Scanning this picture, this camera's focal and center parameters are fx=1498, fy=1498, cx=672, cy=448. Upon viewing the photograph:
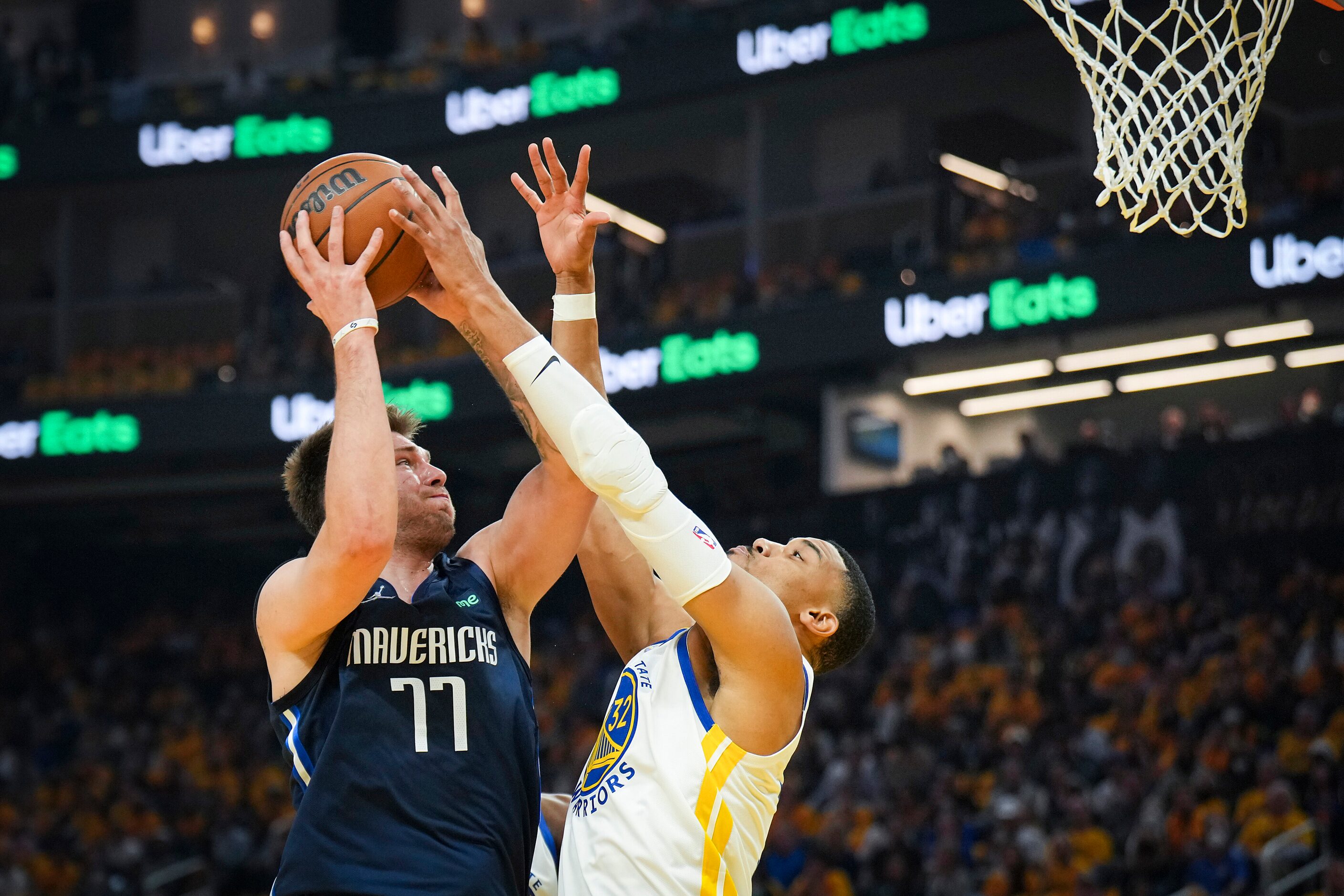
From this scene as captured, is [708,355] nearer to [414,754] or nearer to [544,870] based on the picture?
[544,870]

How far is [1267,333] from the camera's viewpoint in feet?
50.7

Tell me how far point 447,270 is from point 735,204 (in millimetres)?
17462

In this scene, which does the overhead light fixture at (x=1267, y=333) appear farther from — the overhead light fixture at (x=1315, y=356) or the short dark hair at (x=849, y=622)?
the short dark hair at (x=849, y=622)

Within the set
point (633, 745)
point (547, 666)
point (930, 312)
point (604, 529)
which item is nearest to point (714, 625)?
point (633, 745)

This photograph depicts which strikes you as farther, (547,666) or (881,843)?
(547,666)

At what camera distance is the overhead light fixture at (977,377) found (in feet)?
55.6

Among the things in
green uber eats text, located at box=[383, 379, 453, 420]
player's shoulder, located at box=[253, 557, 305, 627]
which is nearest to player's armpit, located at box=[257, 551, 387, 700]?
player's shoulder, located at box=[253, 557, 305, 627]

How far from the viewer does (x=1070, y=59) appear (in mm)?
17625

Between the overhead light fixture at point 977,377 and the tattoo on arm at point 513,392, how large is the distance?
14.0m

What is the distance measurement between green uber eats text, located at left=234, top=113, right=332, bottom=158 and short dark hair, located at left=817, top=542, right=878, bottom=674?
17.4 meters

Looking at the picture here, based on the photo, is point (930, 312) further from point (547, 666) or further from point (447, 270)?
point (447, 270)

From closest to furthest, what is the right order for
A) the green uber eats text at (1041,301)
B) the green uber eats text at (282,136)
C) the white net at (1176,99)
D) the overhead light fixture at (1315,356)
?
the white net at (1176,99) < the green uber eats text at (1041,301) < the overhead light fixture at (1315,356) < the green uber eats text at (282,136)

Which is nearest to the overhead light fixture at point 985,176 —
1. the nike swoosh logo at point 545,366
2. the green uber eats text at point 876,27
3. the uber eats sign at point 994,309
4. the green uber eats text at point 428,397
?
the green uber eats text at point 876,27

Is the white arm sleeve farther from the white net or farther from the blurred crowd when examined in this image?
the blurred crowd
